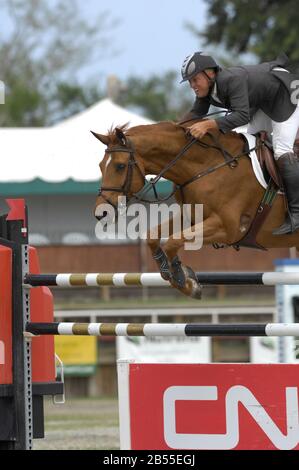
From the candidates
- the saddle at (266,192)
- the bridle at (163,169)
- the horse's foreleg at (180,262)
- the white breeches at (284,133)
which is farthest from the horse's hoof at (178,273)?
the white breeches at (284,133)

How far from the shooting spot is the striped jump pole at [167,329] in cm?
624

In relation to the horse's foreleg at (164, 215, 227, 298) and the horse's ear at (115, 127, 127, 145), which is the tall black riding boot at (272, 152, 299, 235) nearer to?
the horse's foreleg at (164, 215, 227, 298)

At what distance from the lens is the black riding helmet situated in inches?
291

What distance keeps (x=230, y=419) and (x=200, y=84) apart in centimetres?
227

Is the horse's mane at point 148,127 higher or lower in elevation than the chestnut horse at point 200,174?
higher

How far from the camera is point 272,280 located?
6512mm

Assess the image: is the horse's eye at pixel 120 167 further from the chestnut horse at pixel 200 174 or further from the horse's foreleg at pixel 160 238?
the horse's foreleg at pixel 160 238

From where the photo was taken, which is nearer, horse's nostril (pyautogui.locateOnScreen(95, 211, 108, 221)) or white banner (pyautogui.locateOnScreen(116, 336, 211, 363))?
horse's nostril (pyautogui.locateOnScreen(95, 211, 108, 221))

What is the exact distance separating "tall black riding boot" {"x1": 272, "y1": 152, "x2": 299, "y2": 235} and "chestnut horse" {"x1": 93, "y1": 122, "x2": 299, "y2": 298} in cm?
10

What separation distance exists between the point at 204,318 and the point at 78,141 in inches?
191

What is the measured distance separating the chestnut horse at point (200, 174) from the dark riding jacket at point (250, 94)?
22 cm

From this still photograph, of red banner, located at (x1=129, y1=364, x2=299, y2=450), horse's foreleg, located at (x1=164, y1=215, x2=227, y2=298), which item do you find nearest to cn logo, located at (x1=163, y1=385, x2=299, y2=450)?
red banner, located at (x1=129, y1=364, x2=299, y2=450)

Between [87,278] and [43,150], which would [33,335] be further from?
[43,150]

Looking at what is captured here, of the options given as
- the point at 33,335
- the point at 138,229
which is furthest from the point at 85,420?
the point at 33,335
